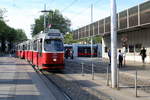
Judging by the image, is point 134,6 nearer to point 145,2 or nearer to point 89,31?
point 145,2

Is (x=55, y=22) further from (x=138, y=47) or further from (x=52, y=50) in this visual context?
(x=52, y=50)

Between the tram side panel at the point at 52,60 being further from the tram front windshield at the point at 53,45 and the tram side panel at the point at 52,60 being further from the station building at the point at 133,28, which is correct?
the station building at the point at 133,28

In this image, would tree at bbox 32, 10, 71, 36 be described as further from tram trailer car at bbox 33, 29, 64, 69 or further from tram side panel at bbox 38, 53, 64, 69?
tram side panel at bbox 38, 53, 64, 69

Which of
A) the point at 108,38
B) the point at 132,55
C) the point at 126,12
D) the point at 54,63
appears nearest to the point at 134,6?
the point at 126,12

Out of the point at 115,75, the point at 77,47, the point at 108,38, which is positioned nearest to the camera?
the point at 115,75

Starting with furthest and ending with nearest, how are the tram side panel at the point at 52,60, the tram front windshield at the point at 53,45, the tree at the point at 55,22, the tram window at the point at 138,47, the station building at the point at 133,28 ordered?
the tree at the point at 55,22, the tram window at the point at 138,47, the station building at the point at 133,28, the tram front windshield at the point at 53,45, the tram side panel at the point at 52,60

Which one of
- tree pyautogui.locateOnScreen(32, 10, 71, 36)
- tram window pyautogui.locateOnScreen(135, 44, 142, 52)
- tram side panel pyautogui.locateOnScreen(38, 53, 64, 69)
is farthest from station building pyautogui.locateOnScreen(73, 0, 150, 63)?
tree pyautogui.locateOnScreen(32, 10, 71, 36)

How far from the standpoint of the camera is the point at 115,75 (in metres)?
16.1

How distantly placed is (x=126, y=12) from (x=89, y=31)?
73.2 feet

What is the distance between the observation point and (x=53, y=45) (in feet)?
87.5

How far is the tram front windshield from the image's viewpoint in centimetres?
2652

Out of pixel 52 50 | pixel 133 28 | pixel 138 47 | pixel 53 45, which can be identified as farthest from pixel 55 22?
pixel 52 50

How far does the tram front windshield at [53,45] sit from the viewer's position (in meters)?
26.5

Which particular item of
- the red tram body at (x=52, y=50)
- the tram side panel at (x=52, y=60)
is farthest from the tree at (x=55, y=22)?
the tram side panel at (x=52, y=60)
